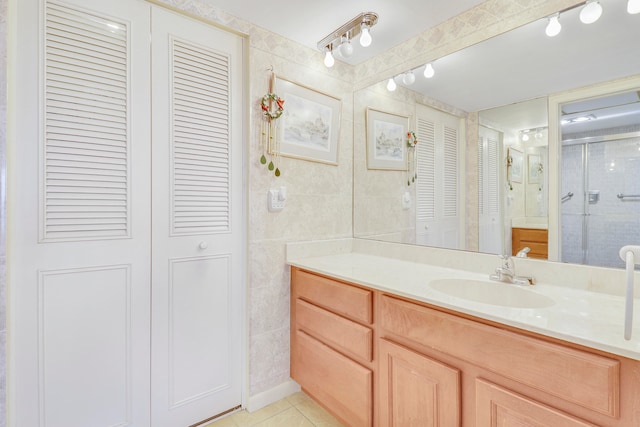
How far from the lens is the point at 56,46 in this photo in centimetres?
123

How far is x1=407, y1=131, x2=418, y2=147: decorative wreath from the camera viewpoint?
6.20 feet

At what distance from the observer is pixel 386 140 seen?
2066 millimetres

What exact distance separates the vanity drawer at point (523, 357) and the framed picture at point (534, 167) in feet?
2.72

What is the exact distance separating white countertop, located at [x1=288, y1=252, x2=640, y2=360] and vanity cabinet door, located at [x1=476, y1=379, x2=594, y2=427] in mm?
214

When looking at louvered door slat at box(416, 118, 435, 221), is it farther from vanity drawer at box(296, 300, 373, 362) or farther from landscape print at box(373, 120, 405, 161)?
vanity drawer at box(296, 300, 373, 362)

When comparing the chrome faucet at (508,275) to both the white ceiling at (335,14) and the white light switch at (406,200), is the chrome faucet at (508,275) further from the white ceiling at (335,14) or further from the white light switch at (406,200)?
the white ceiling at (335,14)

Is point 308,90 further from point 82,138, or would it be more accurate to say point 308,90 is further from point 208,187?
point 82,138

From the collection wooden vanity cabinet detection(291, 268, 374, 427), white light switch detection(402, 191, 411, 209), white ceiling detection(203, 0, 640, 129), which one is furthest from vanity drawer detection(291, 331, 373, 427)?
white ceiling detection(203, 0, 640, 129)

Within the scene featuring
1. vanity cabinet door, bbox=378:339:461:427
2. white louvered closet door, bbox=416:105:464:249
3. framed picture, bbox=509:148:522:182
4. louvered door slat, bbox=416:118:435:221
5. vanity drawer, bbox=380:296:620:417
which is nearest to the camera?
vanity drawer, bbox=380:296:620:417

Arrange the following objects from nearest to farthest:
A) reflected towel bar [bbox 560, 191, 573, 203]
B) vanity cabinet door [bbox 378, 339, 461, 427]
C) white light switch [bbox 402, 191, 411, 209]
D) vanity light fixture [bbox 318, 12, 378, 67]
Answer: vanity cabinet door [bbox 378, 339, 461, 427], reflected towel bar [bbox 560, 191, 573, 203], vanity light fixture [bbox 318, 12, 378, 67], white light switch [bbox 402, 191, 411, 209]

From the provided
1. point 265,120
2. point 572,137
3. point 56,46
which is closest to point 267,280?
point 265,120

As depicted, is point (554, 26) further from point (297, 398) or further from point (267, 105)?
point (297, 398)

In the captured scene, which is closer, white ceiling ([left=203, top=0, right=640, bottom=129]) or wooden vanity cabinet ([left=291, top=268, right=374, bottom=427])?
white ceiling ([left=203, top=0, right=640, bottom=129])

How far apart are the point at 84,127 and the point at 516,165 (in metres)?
1.99
